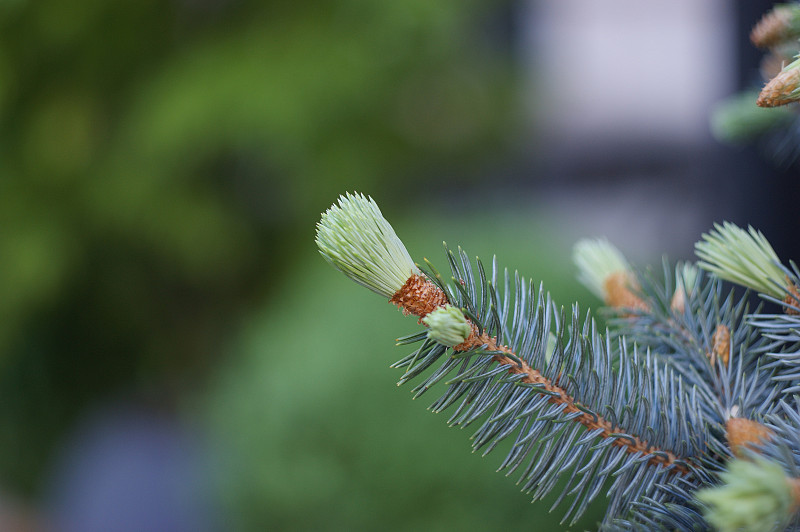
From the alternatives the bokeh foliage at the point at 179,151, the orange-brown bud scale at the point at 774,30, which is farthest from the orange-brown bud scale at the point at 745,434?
the bokeh foliage at the point at 179,151

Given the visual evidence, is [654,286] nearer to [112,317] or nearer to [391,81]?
[391,81]

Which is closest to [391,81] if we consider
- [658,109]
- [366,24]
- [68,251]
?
[366,24]

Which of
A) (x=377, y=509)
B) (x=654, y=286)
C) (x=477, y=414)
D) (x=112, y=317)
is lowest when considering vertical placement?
(x=112, y=317)

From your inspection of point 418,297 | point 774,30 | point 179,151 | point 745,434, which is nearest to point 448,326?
point 418,297

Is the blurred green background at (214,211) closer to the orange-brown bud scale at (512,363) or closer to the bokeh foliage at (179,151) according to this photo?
the bokeh foliage at (179,151)

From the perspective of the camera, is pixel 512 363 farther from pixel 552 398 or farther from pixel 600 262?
pixel 600 262

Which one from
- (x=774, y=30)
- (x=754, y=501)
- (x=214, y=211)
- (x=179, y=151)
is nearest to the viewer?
(x=754, y=501)
